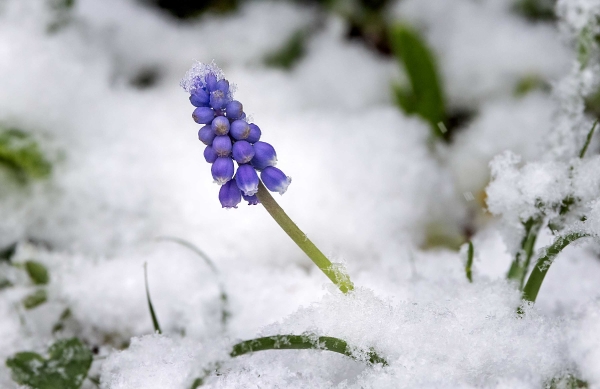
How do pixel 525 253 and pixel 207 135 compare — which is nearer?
pixel 207 135

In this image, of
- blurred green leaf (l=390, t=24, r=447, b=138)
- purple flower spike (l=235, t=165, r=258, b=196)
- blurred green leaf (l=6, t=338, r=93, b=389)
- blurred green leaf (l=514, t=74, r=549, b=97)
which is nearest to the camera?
purple flower spike (l=235, t=165, r=258, b=196)

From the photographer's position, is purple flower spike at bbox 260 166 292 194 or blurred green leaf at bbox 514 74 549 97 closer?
purple flower spike at bbox 260 166 292 194

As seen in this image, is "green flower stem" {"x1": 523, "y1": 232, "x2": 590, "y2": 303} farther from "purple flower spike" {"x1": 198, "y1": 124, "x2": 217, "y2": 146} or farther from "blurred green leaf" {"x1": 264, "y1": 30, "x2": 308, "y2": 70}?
"blurred green leaf" {"x1": 264, "y1": 30, "x2": 308, "y2": 70}

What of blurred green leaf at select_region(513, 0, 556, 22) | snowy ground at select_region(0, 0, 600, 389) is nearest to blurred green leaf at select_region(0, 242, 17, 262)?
snowy ground at select_region(0, 0, 600, 389)

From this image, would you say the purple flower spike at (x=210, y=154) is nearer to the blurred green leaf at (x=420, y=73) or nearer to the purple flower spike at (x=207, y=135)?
the purple flower spike at (x=207, y=135)

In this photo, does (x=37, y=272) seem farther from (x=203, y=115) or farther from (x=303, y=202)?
(x=203, y=115)

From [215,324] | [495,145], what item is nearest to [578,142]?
[495,145]

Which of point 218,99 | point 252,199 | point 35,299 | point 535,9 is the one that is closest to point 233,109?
point 218,99
